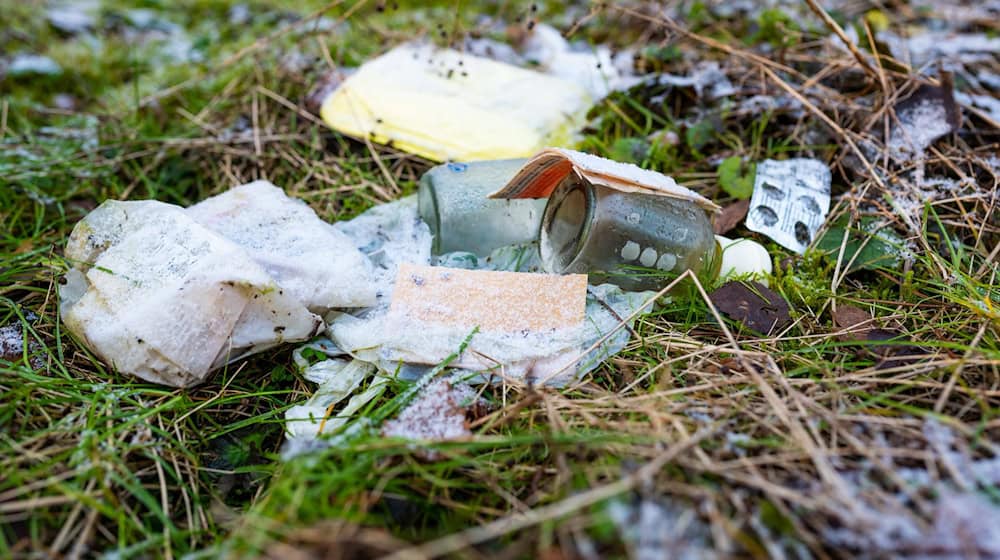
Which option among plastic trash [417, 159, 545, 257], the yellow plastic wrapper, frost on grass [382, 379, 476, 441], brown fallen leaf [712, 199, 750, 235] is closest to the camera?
frost on grass [382, 379, 476, 441]

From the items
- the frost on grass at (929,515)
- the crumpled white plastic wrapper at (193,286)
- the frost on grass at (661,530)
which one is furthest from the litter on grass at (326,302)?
the frost on grass at (929,515)

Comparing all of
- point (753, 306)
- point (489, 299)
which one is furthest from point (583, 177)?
point (753, 306)

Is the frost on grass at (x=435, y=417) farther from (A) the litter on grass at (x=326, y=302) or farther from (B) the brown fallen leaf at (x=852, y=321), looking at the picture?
(B) the brown fallen leaf at (x=852, y=321)

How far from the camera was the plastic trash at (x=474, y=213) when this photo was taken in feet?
6.46

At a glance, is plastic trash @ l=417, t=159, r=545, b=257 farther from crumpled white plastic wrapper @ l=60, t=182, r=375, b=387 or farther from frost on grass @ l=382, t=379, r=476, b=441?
frost on grass @ l=382, t=379, r=476, b=441

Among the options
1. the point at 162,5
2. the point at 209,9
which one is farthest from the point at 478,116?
the point at 162,5

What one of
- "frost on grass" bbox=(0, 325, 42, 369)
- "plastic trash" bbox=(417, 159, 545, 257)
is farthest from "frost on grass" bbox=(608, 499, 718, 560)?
"frost on grass" bbox=(0, 325, 42, 369)

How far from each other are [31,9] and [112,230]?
4049mm

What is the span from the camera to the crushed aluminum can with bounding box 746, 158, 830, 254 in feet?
6.66

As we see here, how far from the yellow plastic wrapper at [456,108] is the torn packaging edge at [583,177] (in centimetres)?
59

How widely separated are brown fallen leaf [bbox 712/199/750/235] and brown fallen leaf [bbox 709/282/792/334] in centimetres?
39

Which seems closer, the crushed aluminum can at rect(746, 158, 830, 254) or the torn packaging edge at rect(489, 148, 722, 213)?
the torn packaging edge at rect(489, 148, 722, 213)

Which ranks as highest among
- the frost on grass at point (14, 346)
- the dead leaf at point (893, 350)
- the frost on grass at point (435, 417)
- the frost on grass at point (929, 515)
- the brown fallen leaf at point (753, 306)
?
the frost on grass at point (929, 515)

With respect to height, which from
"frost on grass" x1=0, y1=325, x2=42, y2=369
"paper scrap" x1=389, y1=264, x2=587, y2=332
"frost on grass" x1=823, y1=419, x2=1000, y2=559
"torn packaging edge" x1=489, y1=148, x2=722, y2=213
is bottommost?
"frost on grass" x1=0, y1=325, x2=42, y2=369
